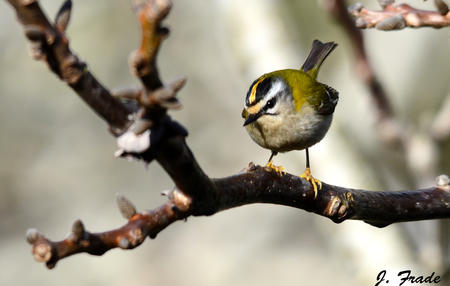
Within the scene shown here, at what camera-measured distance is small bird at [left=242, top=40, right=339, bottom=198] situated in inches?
137

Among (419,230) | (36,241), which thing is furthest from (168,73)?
(36,241)

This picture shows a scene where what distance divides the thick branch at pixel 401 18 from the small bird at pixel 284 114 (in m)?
1.22

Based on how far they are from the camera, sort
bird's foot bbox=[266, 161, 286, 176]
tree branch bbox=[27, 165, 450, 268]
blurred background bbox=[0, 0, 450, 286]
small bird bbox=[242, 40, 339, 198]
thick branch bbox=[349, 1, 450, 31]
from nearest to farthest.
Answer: tree branch bbox=[27, 165, 450, 268], bird's foot bbox=[266, 161, 286, 176], thick branch bbox=[349, 1, 450, 31], small bird bbox=[242, 40, 339, 198], blurred background bbox=[0, 0, 450, 286]

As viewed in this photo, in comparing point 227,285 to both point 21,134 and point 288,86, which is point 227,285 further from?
point 288,86

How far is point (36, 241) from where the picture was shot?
1.27 m

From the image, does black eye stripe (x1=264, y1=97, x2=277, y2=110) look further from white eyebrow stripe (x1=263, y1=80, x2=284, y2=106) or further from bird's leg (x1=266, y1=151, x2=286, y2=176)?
bird's leg (x1=266, y1=151, x2=286, y2=176)

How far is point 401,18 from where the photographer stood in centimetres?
212

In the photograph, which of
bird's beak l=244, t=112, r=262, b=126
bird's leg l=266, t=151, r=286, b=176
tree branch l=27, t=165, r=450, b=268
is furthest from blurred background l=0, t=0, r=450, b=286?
tree branch l=27, t=165, r=450, b=268

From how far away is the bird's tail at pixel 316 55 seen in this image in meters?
4.39

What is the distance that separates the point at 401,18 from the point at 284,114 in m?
1.54

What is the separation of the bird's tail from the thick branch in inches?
82.4

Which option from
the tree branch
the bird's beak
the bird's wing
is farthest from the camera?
the bird's wing

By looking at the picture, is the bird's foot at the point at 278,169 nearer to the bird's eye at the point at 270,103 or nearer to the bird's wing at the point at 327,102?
the bird's eye at the point at 270,103

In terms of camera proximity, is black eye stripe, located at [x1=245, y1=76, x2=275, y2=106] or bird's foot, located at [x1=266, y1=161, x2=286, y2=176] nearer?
bird's foot, located at [x1=266, y1=161, x2=286, y2=176]
